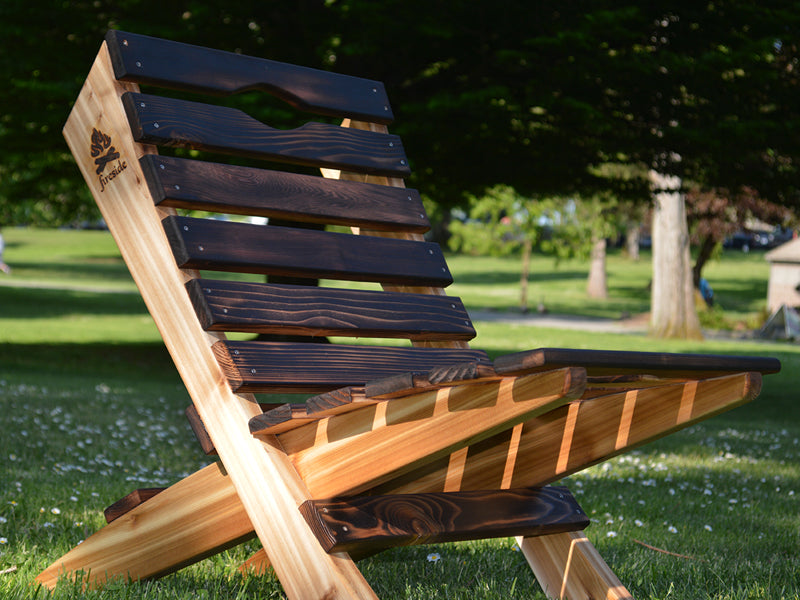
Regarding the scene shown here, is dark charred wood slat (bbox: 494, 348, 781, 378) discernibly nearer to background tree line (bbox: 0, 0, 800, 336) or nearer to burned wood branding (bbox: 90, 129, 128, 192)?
burned wood branding (bbox: 90, 129, 128, 192)

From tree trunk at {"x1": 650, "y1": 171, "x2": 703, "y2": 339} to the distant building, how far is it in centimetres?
498

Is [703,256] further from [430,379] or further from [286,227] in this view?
[430,379]

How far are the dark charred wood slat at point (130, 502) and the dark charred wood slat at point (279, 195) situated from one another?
86cm

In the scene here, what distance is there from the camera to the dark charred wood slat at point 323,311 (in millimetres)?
2293

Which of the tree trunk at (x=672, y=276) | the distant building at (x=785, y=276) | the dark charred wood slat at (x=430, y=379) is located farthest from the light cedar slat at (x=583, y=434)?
the distant building at (x=785, y=276)

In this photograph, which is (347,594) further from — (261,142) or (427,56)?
(427,56)

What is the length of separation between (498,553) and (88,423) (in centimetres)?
450

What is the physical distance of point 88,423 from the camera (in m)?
6.80

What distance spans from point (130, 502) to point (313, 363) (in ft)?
2.34

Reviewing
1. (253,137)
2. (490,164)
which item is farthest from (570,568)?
(490,164)

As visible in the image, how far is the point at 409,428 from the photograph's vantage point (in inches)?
73.5

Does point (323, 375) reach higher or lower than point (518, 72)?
lower

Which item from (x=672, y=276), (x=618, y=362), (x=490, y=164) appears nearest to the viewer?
(x=618, y=362)

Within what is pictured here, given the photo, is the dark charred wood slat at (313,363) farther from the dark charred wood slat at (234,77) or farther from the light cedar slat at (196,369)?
the dark charred wood slat at (234,77)
